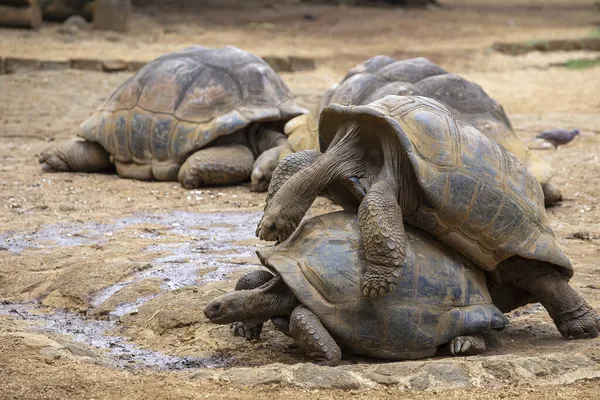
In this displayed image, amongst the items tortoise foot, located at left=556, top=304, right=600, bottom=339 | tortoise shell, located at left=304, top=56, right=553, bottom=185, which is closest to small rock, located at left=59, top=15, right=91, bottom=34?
tortoise shell, located at left=304, top=56, right=553, bottom=185

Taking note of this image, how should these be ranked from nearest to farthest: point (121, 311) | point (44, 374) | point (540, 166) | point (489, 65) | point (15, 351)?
point (44, 374) → point (15, 351) → point (121, 311) → point (540, 166) → point (489, 65)

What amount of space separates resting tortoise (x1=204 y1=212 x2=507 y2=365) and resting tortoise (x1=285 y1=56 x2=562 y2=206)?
122 inches

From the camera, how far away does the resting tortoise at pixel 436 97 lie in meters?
6.92

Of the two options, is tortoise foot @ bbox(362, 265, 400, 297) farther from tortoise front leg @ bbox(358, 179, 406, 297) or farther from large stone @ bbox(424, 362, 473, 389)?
large stone @ bbox(424, 362, 473, 389)

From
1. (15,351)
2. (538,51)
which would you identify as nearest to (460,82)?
(15,351)

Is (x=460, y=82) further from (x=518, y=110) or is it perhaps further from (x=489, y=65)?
(x=489, y=65)

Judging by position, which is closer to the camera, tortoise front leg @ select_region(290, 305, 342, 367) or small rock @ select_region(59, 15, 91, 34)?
tortoise front leg @ select_region(290, 305, 342, 367)

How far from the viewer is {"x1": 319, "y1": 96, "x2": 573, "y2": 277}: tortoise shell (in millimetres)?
3754

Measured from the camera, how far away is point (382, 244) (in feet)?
11.8

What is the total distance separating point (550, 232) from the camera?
4035 mm

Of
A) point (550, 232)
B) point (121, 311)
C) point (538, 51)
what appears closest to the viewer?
point (550, 232)

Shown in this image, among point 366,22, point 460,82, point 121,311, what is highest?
point 460,82

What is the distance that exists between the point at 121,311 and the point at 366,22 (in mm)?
14615

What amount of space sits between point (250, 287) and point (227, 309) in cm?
31
